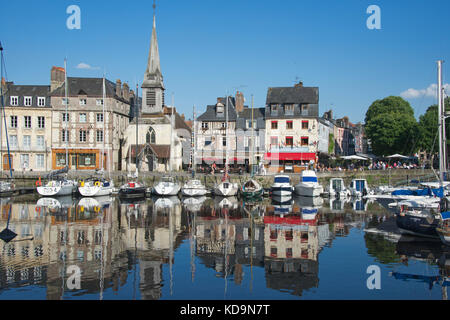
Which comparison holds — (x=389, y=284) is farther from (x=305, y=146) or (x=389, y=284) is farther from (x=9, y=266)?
(x=305, y=146)

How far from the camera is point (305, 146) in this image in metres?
57.2

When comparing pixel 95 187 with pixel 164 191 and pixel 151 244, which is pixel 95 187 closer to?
pixel 164 191

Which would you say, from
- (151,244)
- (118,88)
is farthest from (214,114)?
(151,244)

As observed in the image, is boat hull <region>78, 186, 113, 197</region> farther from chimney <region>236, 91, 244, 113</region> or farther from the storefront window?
chimney <region>236, 91, 244, 113</region>

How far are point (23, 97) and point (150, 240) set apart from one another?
42.7 metres

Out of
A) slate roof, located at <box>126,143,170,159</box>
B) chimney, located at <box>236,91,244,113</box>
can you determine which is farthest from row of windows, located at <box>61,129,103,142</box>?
chimney, located at <box>236,91,244,113</box>

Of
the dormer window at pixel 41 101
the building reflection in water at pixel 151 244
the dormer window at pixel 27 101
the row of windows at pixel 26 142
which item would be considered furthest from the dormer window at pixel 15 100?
the building reflection in water at pixel 151 244

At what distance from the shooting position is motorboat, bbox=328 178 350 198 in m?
46.3

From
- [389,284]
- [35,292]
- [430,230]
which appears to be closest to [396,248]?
[430,230]

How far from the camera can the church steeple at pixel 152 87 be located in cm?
5841

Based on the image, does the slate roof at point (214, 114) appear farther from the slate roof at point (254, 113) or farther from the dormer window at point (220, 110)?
the slate roof at point (254, 113)

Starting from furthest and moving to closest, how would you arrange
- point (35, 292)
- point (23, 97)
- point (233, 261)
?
point (23, 97), point (233, 261), point (35, 292)

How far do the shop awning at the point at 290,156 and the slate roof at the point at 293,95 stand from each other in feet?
22.5
